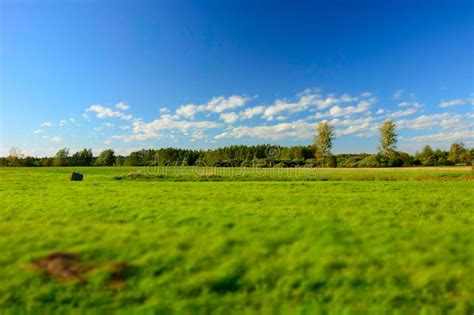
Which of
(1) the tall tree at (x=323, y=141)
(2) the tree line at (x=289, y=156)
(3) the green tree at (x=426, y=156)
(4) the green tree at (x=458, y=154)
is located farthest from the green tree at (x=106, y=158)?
(4) the green tree at (x=458, y=154)

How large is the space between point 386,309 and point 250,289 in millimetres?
2522

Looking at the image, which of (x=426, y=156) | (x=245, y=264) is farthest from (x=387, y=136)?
(x=245, y=264)

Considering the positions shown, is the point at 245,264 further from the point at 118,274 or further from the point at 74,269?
the point at 74,269

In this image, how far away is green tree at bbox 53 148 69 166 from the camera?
4031 inches

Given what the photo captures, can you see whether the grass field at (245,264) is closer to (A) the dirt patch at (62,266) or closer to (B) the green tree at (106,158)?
(A) the dirt patch at (62,266)

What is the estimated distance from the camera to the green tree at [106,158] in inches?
4163

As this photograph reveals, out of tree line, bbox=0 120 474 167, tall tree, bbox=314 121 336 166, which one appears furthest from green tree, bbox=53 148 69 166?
tall tree, bbox=314 121 336 166

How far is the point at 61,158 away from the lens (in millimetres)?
104625

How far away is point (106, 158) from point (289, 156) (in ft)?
239

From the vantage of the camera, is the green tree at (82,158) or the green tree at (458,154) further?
the green tree at (82,158)

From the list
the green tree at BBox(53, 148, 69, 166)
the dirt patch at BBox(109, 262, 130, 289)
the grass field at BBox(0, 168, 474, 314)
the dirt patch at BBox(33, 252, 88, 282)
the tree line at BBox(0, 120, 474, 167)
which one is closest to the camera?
the grass field at BBox(0, 168, 474, 314)

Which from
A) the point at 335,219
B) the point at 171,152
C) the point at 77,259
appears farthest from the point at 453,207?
the point at 171,152

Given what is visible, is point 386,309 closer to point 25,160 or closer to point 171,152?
point 171,152

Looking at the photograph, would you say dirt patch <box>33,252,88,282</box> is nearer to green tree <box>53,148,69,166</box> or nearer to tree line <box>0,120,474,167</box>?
tree line <box>0,120,474,167</box>
